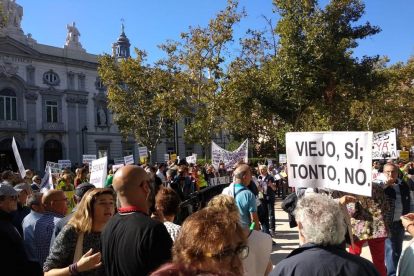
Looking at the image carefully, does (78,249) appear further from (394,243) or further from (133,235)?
(394,243)

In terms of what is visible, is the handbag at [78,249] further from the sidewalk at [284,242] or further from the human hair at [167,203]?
the sidewalk at [284,242]

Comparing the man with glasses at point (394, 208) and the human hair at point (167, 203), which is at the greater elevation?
the human hair at point (167, 203)

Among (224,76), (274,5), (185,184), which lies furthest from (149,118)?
(185,184)

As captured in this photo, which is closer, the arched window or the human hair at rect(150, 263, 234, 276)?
the human hair at rect(150, 263, 234, 276)

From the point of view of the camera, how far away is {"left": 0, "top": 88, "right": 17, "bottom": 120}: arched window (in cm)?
3172

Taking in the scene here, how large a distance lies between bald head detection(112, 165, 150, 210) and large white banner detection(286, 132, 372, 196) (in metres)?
2.25

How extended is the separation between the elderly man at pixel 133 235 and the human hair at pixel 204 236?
21.5 inches

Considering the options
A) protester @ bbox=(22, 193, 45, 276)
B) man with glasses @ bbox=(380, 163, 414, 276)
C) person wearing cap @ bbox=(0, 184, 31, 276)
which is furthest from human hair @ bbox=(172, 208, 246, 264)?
man with glasses @ bbox=(380, 163, 414, 276)

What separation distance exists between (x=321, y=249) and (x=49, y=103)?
35622mm

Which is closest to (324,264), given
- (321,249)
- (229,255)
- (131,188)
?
(321,249)

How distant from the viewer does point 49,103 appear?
34219 mm

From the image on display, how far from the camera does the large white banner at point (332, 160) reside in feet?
12.6

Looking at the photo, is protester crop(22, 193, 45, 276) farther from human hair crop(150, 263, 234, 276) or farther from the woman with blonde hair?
human hair crop(150, 263, 234, 276)

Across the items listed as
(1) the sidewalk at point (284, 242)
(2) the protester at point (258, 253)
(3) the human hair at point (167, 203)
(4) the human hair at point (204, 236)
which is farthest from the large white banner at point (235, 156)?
(4) the human hair at point (204, 236)
